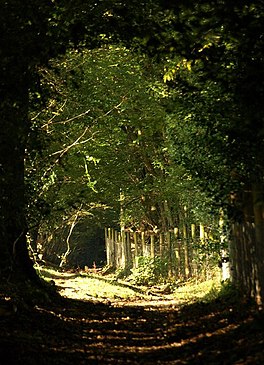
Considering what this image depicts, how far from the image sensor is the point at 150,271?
90.0 feet

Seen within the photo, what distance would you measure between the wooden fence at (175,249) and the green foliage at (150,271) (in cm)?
26


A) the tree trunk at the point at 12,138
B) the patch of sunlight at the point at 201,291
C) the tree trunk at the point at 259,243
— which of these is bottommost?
the patch of sunlight at the point at 201,291

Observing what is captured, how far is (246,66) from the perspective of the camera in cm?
747

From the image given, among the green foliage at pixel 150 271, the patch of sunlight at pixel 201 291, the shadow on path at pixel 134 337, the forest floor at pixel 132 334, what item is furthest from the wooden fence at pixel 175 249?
the shadow on path at pixel 134 337

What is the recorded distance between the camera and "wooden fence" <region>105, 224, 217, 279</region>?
71.0 ft

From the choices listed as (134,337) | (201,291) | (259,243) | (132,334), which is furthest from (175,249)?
(259,243)

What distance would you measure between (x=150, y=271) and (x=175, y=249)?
2.30 meters

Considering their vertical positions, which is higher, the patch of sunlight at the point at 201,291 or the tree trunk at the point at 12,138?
the tree trunk at the point at 12,138

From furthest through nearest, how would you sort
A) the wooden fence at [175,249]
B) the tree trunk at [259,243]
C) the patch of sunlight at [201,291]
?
the wooden fence at [175,249] < the patch of sunlight at [201,291] < the tree trunk at [259,243]

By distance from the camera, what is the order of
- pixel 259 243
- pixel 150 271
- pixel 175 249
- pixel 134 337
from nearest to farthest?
pixel 259 243
pixel 134 337
pixel 175 249
pixel 150 271

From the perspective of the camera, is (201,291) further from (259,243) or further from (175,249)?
(259,243)

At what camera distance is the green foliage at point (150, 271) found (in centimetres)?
2650

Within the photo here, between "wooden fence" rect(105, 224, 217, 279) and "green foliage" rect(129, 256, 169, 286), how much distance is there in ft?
0.84

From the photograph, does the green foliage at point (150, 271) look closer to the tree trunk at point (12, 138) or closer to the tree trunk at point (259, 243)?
the tree trunk at point (259, 243)
